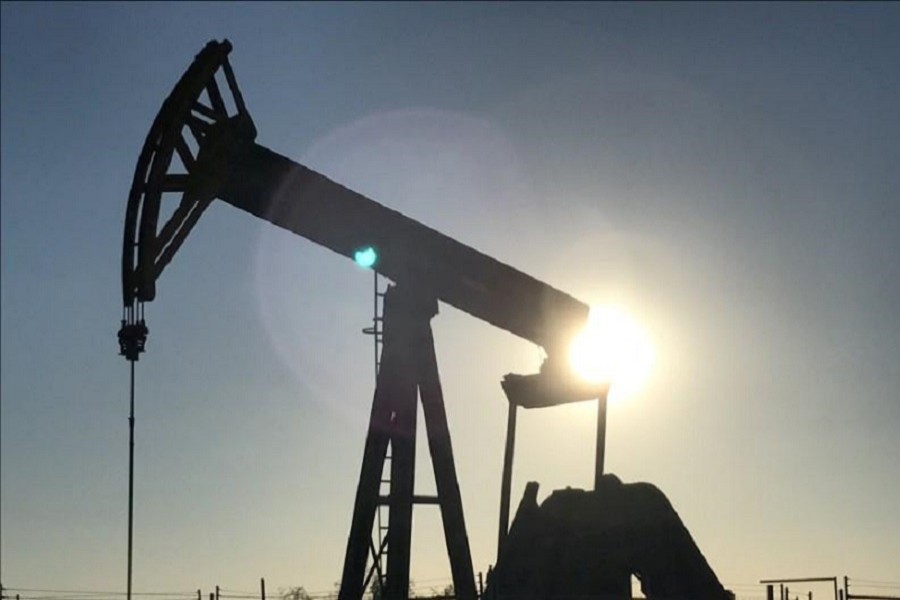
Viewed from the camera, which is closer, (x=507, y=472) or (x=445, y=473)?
(x=445, y=473)

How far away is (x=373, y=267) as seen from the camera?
17.3 m

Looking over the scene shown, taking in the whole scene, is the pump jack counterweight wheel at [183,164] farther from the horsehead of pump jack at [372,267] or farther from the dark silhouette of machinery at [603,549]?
the dark silhouette of machinery at [603,549]

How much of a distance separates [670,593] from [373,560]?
6.63 metres

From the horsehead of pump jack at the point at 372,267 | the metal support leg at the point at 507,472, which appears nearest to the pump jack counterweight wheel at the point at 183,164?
the horsehead of pump jack at the point at 372,267

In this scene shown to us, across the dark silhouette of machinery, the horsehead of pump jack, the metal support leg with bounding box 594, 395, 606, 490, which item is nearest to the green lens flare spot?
the horsehead of pump jack

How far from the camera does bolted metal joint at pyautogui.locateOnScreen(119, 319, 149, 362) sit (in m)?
14.8

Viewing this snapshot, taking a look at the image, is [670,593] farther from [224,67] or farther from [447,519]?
[224,67]

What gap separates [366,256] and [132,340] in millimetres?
3727

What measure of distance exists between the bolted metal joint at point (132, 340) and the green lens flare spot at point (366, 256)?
3.43 m

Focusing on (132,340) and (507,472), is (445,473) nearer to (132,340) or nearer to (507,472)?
(507,472)

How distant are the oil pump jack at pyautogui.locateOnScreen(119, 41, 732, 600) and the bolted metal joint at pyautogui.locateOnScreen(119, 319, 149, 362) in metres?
0.01

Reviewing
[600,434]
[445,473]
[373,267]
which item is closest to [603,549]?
[600,434]

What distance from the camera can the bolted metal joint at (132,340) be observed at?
1479 centimetres

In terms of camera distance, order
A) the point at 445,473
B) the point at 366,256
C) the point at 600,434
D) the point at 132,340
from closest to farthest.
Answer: the point at 132,340
the point at 366,256
the point at 445,473
the point at 600,434
